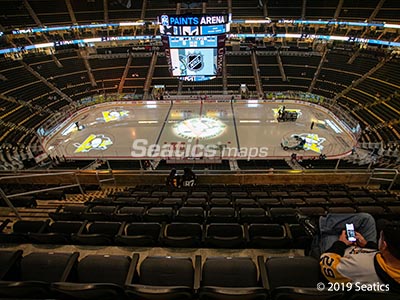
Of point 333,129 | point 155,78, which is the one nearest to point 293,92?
point 333,129

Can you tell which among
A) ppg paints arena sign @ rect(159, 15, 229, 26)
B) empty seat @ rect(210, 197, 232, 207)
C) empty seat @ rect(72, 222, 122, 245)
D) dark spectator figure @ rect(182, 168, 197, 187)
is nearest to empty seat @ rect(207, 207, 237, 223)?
empty seat @ rect(210, 197, 232, 207)

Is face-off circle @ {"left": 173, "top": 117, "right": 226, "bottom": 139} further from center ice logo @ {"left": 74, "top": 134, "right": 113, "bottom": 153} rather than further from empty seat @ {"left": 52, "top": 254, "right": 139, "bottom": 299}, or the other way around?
empty seat @ {"left": 52, "top": 254, "right": 139, "bottom": 299}

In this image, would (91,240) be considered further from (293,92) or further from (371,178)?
(293,92)

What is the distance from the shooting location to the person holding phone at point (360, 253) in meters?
2.91

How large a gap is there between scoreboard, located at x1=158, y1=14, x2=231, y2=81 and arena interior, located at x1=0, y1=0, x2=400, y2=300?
112 mm

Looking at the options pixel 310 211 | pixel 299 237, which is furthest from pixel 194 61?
pixel 299 237

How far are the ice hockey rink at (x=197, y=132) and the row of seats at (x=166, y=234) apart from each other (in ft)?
52.3

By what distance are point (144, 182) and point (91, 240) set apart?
8.08m

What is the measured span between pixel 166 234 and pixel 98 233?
4.90 ft

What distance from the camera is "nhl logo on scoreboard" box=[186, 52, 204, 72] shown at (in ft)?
71.0

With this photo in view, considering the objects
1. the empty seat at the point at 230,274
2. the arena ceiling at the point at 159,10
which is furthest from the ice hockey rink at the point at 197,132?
the empty seat at the point at 230,274

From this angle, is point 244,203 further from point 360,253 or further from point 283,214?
point 360,253

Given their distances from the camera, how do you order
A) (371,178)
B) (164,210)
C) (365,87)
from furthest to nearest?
(365,87), (371,178), (164,210)

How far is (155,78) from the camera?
37719 millimetres
